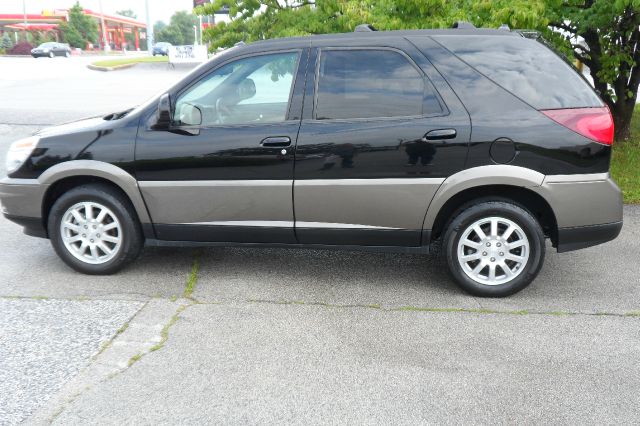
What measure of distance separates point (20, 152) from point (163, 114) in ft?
4.17

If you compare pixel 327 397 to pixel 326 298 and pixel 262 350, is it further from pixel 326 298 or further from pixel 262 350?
pixel 326 298

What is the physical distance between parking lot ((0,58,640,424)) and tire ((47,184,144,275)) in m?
0.15

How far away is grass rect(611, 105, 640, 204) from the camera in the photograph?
7.46 m

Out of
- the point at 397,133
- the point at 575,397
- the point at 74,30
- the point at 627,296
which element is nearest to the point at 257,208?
the point at 397,133

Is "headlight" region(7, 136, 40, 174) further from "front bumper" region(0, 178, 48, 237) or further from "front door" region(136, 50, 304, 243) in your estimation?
"front door" region(136, 50, 304, 243)

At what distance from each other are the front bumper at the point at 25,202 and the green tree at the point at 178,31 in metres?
110

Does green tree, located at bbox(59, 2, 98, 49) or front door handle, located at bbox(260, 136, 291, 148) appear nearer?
front door handle, located at bbox(260, 136, 291, 148)

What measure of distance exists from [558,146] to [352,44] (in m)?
1.63

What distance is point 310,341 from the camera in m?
3.85

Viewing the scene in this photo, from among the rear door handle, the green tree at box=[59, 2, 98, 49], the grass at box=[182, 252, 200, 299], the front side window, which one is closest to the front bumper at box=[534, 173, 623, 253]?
the rear door handle

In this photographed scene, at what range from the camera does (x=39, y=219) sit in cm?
493

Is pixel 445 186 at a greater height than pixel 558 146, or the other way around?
pixel 558 146

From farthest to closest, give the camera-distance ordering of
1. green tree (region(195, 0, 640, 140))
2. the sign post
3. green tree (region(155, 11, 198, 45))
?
green tree (region(155, 11, 198, 45))
the sign post
green tree (region(195, 0, 640, 140))

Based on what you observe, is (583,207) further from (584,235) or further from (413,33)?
(413,33)
